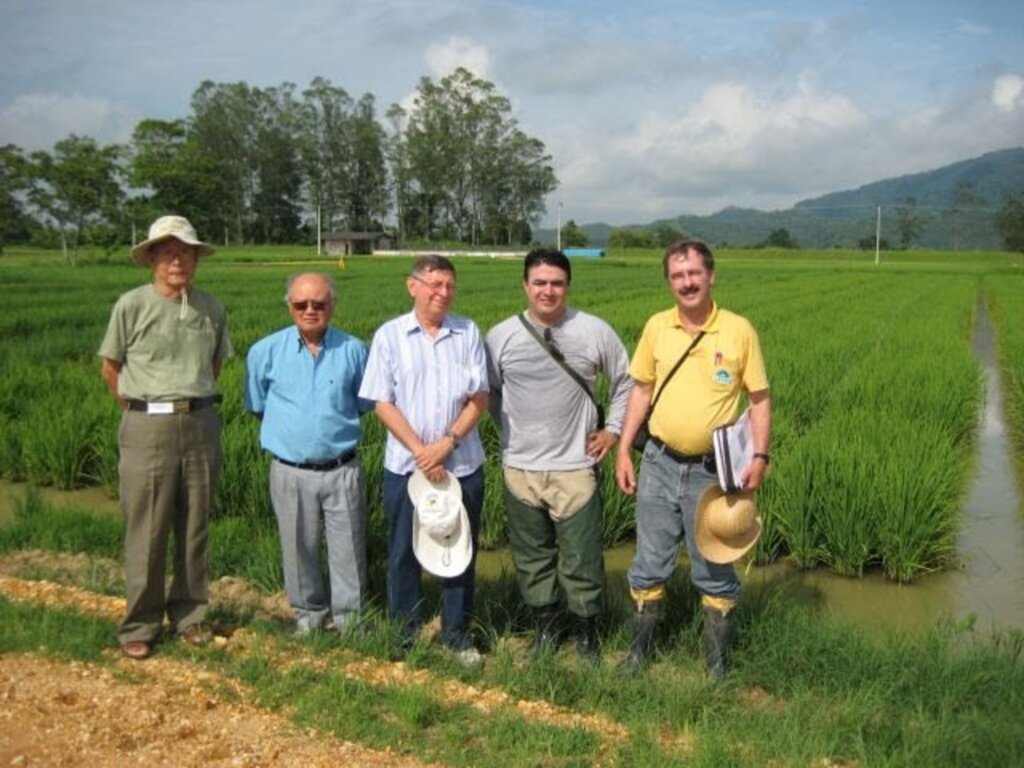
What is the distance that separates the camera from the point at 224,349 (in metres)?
3.36

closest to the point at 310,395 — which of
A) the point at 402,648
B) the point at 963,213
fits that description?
the point at 402,648

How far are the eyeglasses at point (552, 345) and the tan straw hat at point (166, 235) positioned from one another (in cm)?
127

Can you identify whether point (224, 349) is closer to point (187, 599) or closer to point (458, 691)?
point (187, 599)

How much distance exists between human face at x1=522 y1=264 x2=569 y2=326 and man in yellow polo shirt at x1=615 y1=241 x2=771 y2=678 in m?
0.33

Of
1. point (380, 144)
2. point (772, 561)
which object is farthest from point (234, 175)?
point (772, 561)

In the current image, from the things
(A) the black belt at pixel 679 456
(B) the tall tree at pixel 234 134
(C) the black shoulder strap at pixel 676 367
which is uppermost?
(B) the tall tree at pixel 234 134

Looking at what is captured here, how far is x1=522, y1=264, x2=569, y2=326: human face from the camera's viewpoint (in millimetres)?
3031

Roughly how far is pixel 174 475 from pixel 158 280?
2.30 feet

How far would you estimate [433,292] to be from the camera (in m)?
3.01

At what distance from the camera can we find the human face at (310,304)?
313 cm

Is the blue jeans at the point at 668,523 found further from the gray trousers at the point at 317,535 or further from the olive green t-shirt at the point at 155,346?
the olive green t-shirt at the point at 155,346

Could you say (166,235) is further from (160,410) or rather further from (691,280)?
(691,280)

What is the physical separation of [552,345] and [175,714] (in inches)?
66.3

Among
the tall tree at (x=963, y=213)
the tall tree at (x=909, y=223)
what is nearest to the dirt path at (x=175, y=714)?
the tall tree at (x=909, y=223)
